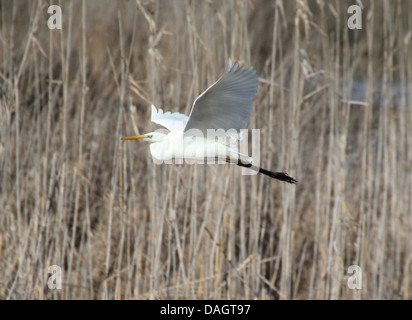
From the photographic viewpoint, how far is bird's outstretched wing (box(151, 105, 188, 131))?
1.99 metres

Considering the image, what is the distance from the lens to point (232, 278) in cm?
247

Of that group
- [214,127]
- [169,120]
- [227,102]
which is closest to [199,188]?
[169,120]

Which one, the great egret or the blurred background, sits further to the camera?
the blurred background

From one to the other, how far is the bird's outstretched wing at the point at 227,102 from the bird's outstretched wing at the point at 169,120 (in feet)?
0.46

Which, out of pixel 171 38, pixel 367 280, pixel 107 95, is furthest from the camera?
pixel 171 38

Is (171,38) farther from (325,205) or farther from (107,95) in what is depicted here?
(325,205)

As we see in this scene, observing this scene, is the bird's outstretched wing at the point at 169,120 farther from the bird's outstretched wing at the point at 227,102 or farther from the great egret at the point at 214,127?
the bird's outstretched wing at the point at 227,102

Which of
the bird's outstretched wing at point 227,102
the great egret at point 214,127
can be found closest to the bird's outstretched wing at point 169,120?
the great egret at point 214,127

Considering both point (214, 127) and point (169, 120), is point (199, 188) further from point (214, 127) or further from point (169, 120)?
point (214, 127)

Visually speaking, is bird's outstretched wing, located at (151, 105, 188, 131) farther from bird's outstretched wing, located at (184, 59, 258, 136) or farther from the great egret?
bird's outstretched wing, located at (184, 59, 258, 136)

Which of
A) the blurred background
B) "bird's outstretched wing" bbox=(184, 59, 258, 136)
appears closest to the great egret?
"bird's outstretched wing" bbox=(184, 59, 258, 136)

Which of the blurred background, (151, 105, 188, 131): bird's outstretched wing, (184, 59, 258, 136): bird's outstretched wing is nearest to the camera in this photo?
(184, 59, 258, 136): bird's outstretched wing
